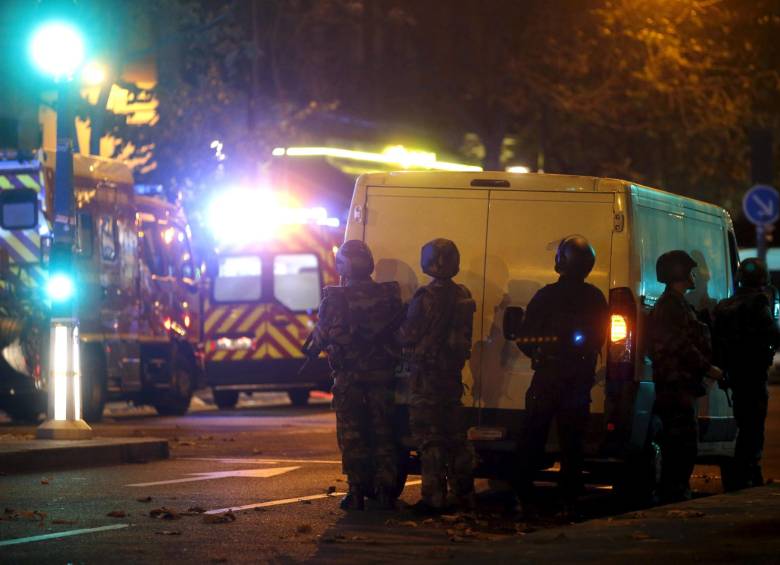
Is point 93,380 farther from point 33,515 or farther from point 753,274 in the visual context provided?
point 33,515

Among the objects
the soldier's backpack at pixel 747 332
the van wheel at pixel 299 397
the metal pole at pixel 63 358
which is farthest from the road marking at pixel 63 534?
the van wheel at pixel 299 397

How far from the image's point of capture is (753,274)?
41.9 ft

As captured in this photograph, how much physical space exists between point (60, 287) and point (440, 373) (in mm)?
6179

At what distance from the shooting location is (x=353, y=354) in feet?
37.4

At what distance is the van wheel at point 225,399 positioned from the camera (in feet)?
89.6

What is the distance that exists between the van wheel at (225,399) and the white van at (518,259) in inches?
608

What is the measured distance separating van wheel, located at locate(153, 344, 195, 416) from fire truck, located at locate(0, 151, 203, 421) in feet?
0.04

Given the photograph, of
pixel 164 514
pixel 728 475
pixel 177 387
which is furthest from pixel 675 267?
pixel 177 387

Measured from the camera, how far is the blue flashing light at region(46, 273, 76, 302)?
53.6 ft

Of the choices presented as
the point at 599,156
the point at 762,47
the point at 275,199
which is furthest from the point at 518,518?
the point at 599,156

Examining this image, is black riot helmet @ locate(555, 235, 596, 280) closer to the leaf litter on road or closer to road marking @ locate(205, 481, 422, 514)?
the leaf litter on road

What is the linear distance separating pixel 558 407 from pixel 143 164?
67.9 feet

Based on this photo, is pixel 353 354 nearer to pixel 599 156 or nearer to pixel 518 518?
pixel 518 518

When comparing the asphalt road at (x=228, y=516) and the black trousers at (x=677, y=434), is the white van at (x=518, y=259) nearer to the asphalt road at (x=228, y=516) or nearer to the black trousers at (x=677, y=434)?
the black trousers at (x=677, y=434)
